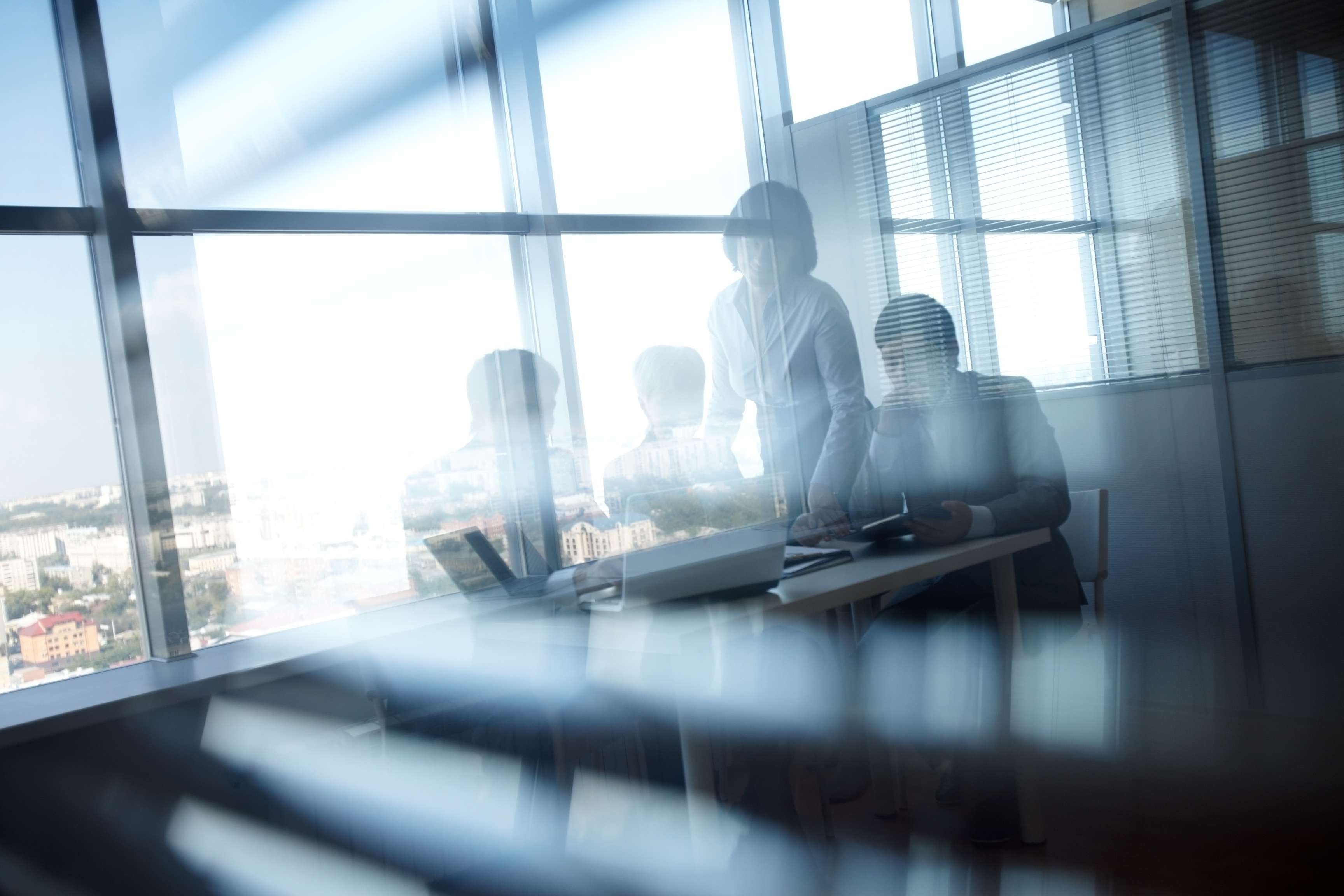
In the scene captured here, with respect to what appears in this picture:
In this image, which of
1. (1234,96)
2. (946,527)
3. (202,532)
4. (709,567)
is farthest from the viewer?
(1234,96)

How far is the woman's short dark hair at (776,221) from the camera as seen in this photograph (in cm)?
301

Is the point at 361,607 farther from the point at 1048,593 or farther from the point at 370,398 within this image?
the point at 1048,593

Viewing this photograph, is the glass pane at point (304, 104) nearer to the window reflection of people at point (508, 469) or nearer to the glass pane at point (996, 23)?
the window reflection of people at point (508, 469)

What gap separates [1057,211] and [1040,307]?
298 millimetres

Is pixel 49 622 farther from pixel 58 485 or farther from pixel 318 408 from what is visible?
pixel 318 408

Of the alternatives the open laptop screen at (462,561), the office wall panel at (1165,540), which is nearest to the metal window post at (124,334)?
the open laptop screen at (462,561)

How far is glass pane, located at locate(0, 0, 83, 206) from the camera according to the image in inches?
85.8

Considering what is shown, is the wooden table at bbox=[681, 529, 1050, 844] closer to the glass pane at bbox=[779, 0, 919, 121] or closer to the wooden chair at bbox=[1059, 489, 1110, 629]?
the wooden chair at bbox=[1059, 489, 1110, 629]

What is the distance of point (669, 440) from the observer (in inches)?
129

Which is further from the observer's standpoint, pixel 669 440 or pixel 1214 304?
pixel 669 440

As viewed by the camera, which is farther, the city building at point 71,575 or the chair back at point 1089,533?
the chair back at point 1089,533

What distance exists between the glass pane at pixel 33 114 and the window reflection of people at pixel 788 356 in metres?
1.81

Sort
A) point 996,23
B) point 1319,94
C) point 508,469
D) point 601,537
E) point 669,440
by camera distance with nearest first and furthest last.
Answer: point 1319,94 < point 508,469 < point 601,537 < point 669,440 < point 996,23

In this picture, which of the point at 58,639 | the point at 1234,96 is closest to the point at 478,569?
the point at 58,639
